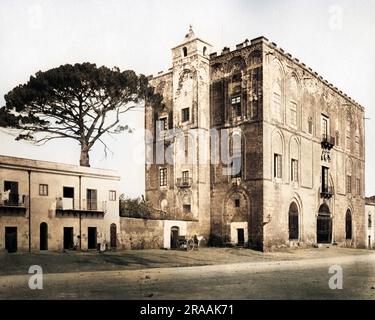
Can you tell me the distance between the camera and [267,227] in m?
28.4

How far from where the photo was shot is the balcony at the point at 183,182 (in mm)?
31453

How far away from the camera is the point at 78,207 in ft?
83.9

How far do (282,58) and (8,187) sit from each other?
20783 millimetres

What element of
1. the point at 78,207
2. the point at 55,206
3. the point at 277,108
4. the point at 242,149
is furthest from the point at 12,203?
→ the point at 277,108

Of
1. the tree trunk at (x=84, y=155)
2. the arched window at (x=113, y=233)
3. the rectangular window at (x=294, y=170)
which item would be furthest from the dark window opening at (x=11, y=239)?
the rectangular window at (x=294, y=170)

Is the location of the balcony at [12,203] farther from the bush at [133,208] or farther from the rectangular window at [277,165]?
the rectangular window at [277,165]

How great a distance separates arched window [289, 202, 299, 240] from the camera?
102ft

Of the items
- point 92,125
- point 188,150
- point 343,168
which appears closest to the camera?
point 92,125

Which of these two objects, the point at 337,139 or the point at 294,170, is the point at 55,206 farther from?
the point at 337,139

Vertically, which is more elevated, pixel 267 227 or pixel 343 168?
pixel 343 168

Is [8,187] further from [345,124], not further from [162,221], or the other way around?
[345,124]


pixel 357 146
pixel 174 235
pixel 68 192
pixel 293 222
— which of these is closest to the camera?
pixel 68 192

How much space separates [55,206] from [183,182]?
10359mm
